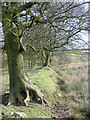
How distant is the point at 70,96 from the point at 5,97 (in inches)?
142

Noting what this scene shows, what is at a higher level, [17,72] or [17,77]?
[17,72]

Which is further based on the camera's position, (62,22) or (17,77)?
(62,22)

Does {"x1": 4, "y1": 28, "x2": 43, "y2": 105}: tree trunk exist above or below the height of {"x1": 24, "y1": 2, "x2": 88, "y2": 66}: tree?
below

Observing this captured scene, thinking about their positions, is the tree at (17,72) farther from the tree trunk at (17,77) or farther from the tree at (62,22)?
the tree at (62,22)

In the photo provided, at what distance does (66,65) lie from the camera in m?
17.5

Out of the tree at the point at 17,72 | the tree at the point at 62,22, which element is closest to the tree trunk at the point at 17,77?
the tree at the point at 17,72

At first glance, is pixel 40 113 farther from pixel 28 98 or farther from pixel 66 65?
pixel 66 65

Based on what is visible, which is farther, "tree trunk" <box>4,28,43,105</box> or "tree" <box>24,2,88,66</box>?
"tree trunk" <box>4,28,43,105</box>

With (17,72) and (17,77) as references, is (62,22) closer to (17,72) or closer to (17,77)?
(17,72)

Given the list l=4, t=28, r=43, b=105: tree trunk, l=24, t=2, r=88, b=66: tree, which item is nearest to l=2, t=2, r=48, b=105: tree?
l=4, t=28, r=43, b=105: tree trunk

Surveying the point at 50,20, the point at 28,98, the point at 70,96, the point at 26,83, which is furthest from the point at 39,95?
the point at 50,20

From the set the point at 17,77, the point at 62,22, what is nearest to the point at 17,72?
the point at 17,77

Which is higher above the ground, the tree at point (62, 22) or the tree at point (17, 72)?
the tree at point (62, 22)

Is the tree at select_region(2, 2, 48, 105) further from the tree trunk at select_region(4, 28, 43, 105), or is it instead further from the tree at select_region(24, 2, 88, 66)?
the tree at select_region(24, 2, 88, 66)
